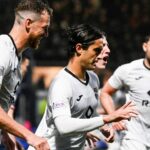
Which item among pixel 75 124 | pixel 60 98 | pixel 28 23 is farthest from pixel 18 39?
pixel 75 124

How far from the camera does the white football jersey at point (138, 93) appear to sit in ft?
23.1

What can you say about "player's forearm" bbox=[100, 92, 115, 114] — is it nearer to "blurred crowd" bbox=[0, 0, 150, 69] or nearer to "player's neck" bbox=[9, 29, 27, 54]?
"player's neck" bbox=[9, 29, 27, 54]

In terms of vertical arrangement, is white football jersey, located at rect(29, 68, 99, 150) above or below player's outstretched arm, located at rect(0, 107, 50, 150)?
below

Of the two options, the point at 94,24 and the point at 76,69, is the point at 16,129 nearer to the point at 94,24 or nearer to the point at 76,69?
the point at 76,69

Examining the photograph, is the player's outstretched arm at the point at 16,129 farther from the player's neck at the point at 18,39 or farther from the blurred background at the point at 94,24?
the blurred background at the point at 94,24

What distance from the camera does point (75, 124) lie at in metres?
5.26

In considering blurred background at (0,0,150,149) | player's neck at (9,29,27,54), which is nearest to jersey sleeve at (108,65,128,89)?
player's neck at (9,29,27,54)

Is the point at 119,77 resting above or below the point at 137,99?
above

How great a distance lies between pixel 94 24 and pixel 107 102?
33.1ft

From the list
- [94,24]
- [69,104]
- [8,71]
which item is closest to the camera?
[8,71]

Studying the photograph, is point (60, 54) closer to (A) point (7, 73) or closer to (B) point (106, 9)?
(B) point (106, 9)

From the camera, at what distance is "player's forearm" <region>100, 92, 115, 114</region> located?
23.3 feet

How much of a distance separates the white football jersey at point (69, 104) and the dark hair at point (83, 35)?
24 centimetres

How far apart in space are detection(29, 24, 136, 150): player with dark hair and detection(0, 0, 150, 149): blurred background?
8661 mm
